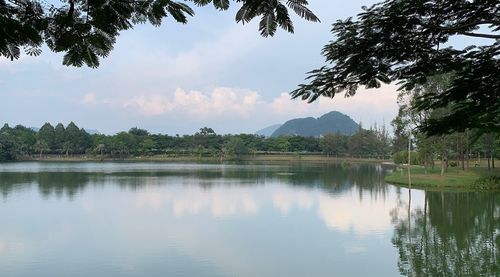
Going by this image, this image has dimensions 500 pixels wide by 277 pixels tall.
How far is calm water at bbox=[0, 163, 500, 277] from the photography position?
485 inches

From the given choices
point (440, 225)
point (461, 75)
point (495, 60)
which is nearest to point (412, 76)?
point (461, 75)

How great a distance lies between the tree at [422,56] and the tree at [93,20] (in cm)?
172

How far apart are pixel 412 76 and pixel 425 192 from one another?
2686 cm

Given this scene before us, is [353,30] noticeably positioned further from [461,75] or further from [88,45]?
[88,45]

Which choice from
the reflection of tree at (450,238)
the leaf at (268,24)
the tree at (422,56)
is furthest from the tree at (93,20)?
the reflection of tree at (450,238)

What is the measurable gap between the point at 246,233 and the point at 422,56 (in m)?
13.4

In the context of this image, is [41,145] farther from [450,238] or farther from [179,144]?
[450,238]

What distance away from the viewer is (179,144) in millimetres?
95562

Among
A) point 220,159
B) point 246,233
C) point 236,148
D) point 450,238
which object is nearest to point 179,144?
point 220,159

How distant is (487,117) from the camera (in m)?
4.02

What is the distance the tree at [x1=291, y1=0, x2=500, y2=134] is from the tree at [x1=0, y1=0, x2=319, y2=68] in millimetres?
1718

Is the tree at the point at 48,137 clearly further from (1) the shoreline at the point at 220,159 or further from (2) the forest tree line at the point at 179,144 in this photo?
(1) the shoreline at the point at 220,159

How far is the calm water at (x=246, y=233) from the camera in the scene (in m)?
12.3

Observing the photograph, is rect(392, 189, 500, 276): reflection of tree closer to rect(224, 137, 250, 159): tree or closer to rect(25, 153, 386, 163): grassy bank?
rect(25, 153, 386, 163): grassy bank
